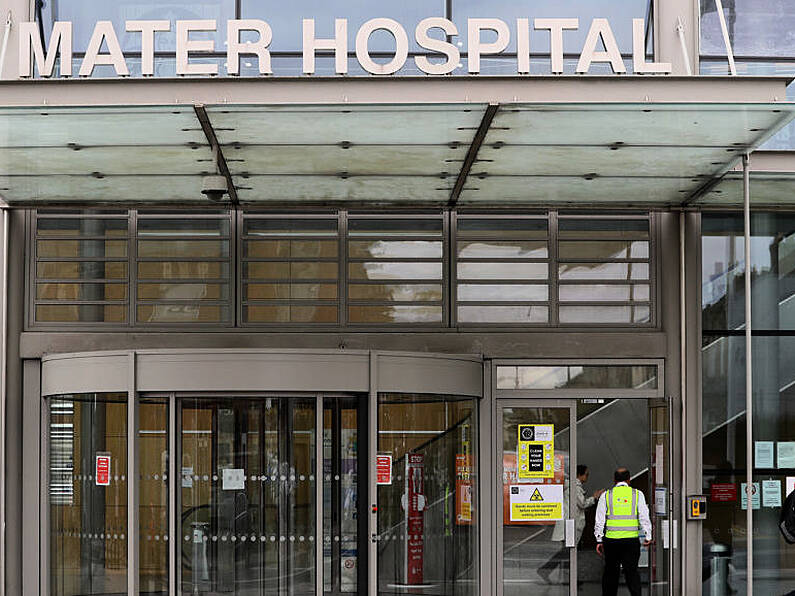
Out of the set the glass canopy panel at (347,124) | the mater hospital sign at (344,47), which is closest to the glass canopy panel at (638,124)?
the glass canopy panel at (347,124)

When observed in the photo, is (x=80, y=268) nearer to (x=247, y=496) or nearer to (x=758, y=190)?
(x=247, y=496)

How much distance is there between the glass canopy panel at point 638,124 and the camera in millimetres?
9609

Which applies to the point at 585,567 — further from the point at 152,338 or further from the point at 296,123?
A: the point at 296,123

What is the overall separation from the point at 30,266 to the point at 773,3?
831cm

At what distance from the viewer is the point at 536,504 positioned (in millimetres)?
13445

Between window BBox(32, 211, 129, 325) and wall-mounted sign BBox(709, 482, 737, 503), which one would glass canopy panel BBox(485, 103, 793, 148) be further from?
window BBox(32, 211, 129, 325)

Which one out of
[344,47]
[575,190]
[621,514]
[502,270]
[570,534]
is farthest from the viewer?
[502,270]

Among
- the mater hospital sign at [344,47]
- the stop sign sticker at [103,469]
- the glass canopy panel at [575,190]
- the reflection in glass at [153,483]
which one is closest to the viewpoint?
the mater hospital sign at [344,47]

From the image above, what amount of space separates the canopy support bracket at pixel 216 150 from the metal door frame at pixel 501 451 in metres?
3.49

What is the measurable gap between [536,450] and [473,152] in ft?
12.9

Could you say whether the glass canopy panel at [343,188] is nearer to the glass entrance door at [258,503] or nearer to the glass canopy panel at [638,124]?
the glass canopy panel at [638,124]

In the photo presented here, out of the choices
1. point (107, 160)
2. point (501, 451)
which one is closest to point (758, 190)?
point (501, 451)

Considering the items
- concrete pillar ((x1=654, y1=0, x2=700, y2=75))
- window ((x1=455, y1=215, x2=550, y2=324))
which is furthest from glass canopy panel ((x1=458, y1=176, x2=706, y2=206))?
concrete pillar ((x1=654, y1=0, x2=700, y2=75))

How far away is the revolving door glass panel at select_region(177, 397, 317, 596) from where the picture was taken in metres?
12.3
